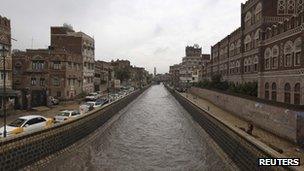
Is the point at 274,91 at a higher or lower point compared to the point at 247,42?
lower

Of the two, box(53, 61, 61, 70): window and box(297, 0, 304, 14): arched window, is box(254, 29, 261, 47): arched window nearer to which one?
box(297, 0, 304, 14): arched window

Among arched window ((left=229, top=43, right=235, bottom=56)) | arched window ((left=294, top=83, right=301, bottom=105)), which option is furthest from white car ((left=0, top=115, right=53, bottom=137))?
arched window ((left=229, top=43, right=235, bottom=56))

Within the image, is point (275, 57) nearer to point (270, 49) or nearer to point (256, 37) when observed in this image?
point (270, 49)

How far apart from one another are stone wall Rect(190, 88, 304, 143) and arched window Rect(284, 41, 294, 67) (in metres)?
5.95

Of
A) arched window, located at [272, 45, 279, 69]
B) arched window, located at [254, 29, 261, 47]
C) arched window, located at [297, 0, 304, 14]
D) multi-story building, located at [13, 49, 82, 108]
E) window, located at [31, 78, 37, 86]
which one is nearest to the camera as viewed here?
arched window, located at [272, 45, 279, 69]

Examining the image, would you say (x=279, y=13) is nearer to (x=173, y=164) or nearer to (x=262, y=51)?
(x=262, y=51)

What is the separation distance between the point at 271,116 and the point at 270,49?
51.1ft

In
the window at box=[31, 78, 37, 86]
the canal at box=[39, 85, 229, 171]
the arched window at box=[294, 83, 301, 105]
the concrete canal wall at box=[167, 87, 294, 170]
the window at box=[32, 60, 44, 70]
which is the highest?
the window at box=[32, 60, 44, 70]

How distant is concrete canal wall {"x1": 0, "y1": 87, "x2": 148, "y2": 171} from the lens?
17.1 m

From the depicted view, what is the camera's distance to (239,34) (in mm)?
65812

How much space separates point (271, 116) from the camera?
31438 mm

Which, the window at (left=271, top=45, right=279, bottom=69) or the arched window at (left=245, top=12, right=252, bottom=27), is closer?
the window at (left=271, top=45, right=279, bottom=69)

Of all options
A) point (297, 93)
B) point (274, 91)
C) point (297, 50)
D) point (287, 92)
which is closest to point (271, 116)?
point (297, 93)

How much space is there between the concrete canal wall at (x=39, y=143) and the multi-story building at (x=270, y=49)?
21497 millimetres
